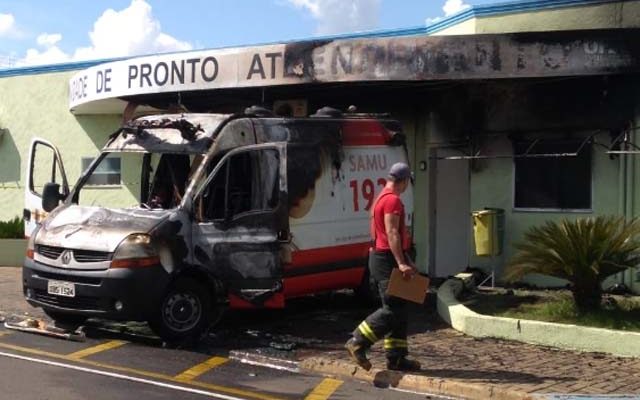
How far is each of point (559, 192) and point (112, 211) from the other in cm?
694

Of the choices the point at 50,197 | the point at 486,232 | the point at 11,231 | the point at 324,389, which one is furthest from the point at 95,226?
the point at 11,231

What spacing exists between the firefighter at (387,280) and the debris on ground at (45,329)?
129 inches

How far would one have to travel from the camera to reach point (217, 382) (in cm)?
729

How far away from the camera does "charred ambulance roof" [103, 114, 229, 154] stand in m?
9.20

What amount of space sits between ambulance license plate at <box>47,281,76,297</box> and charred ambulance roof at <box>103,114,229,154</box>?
175cm

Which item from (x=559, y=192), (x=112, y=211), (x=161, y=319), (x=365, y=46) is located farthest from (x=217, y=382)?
(x=559, y=192)

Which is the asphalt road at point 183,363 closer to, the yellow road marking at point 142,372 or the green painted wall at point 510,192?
the yellow road marking at point 142,372

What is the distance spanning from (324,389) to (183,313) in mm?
2292

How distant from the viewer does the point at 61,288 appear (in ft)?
28.6

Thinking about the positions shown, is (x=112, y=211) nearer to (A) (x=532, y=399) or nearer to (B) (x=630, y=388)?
(A) (x=532, y=399)

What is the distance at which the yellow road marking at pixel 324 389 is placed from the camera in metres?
6.89

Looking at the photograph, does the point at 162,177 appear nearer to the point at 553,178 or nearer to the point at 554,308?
the point at 554,308

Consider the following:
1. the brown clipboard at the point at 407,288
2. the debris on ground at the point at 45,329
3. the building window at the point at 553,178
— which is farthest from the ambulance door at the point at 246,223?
the building window at the point at 553,178

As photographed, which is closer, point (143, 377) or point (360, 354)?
point (143, 377)
